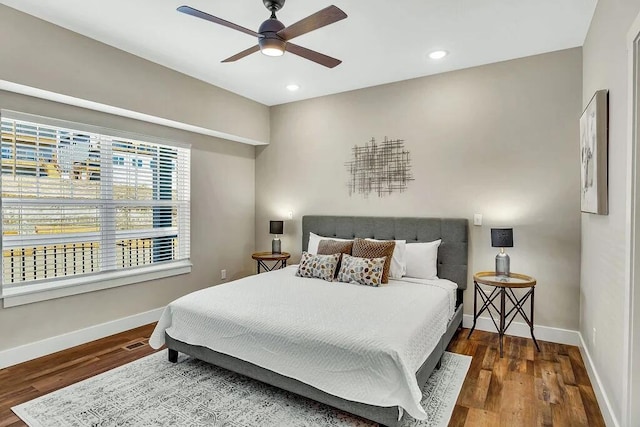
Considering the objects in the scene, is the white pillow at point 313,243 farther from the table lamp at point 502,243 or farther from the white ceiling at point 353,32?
the white ceiling at point 353,32

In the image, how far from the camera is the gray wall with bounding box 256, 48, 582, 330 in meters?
3.37

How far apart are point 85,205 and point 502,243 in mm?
3983

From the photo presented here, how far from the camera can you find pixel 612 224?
2119 millimetres

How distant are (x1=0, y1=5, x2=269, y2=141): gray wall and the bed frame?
191 cm

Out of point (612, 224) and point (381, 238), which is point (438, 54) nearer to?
point (381, 238)

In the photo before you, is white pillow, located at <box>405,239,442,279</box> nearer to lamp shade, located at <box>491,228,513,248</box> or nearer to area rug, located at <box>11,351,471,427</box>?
lamp shade, located at <box>491,228,513,248</box>

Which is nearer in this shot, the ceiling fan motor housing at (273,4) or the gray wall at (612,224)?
the gray wall at (612,224)

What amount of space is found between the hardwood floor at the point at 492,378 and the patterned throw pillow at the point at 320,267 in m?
1.33

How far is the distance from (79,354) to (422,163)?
3.89m

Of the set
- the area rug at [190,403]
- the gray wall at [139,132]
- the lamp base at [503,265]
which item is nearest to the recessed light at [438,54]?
the lamp base at [503,265]

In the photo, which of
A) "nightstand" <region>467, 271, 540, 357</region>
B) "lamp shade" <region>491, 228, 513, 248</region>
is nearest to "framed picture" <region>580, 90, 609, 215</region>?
"lamp shade" <region>491, 228, 513, 248</region>

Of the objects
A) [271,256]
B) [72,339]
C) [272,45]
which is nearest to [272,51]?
[272,45]

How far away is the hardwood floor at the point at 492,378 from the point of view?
2238 millimetres

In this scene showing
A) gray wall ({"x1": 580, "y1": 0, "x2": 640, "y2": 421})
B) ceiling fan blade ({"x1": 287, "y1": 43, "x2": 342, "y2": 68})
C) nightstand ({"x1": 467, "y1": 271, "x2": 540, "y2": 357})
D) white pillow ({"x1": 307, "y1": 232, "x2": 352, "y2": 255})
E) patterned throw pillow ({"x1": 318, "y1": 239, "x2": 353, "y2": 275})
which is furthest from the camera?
white pillow ({"x1": 307, "y1": 232, "x2": 352, "y2": 255})
